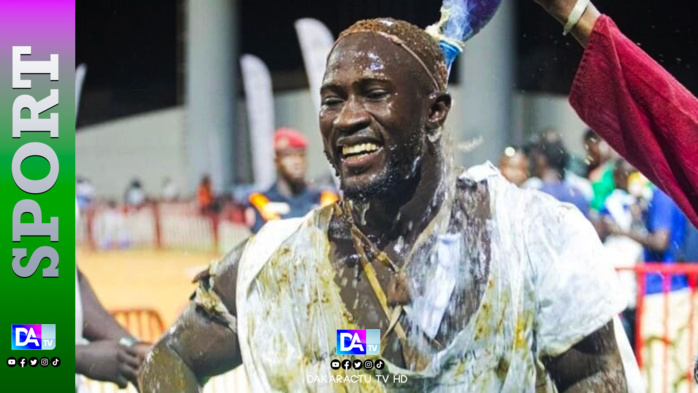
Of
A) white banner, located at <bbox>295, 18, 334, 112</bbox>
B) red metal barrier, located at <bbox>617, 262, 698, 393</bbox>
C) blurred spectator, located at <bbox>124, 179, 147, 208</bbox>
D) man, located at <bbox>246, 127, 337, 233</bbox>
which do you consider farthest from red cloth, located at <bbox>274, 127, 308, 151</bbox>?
red metal barrier, located at <bbox>617, 262, 698, 393</bbox>

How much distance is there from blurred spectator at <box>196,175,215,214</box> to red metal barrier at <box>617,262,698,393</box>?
119cm

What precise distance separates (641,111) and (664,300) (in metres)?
1.48

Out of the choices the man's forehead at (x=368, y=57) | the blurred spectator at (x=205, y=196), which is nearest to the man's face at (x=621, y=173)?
the man's forehead at (x=368, y=57)

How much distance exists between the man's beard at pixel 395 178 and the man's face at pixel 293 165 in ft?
1.04

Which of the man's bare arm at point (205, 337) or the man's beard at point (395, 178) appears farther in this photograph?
the man's bare arm at point (205, 337)

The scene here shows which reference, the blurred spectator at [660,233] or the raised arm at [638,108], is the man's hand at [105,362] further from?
the raised arm at [638,108]

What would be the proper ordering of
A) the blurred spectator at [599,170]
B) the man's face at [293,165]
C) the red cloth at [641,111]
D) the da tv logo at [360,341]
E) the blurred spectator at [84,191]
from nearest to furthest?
the red cloth at [641,111] < the da tv logo at [360,341] < the blurred spectator at [599,170] < the man's face at [293,165] < the blurred spectator at [84,191]

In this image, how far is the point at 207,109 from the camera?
313cm

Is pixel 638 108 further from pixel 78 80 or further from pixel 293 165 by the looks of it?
pixel 78 80

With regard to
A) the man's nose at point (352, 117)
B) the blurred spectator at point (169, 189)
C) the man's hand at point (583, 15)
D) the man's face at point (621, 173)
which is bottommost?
the man's face at point (621, 173)

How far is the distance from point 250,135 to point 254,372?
0.67 metres

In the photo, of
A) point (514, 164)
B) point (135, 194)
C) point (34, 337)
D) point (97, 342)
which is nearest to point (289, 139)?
point (135, 194)

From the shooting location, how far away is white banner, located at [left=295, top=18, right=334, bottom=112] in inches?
116

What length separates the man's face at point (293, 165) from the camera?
120 inches
